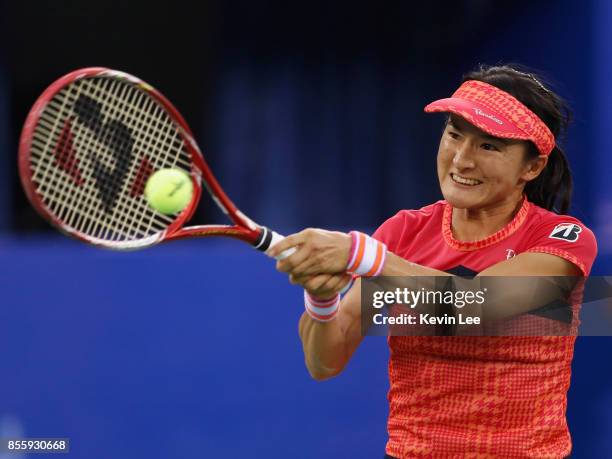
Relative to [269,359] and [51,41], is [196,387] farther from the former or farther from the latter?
[51,41]

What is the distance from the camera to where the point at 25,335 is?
12.9 feet

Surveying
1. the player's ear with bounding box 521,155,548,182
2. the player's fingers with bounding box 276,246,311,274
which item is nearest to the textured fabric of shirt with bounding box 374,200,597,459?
the player's ear with bounding box 521,155,548,182

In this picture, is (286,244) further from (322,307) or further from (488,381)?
(488,381)

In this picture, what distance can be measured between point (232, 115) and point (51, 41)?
104 centimetres

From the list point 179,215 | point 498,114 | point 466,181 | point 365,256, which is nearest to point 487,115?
point 498,114

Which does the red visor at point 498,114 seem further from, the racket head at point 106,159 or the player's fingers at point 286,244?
the racket head at point 106,159

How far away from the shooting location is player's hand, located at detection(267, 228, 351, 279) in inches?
91.2

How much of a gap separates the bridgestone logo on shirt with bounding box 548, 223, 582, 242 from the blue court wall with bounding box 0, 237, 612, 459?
1.42 meters

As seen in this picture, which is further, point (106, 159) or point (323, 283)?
point (106, 159)

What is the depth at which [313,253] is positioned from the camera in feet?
7.65

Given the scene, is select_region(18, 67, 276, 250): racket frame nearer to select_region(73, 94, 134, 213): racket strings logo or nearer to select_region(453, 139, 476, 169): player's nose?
select_region(73, 94, 134, 213): racket strings logo

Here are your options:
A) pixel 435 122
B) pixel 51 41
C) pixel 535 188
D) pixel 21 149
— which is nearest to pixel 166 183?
pixel 21 149

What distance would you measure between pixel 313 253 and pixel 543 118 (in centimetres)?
74

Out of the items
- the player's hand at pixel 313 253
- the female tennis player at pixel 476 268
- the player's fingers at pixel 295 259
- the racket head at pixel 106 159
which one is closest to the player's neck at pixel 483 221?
the female tennis player at pixel 476 268
